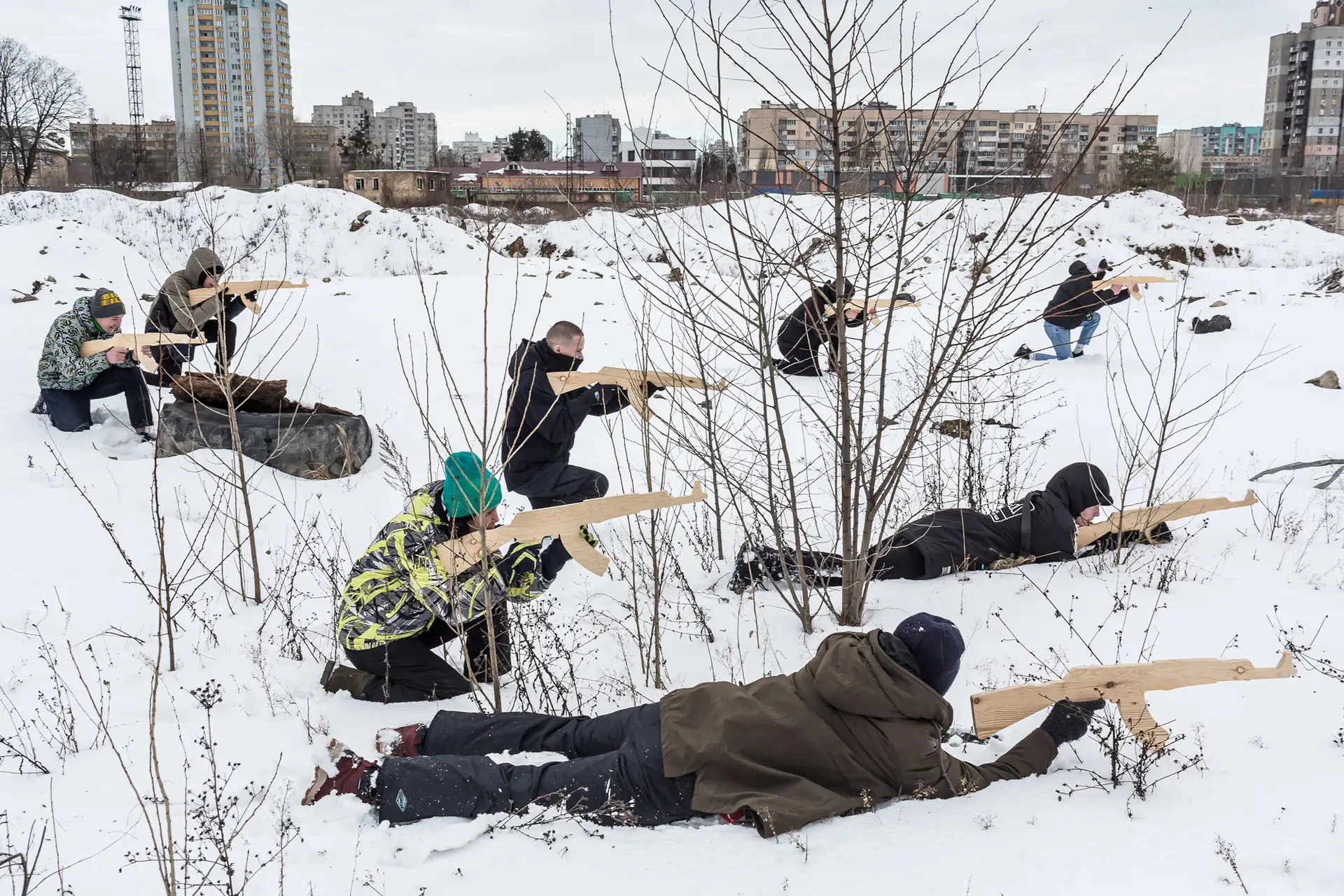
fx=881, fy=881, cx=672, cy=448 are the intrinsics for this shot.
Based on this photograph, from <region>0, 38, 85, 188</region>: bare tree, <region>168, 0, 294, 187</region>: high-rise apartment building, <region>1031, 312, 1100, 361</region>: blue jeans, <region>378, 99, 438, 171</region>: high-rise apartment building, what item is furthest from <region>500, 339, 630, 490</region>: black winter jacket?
<region>378, 99, 438, 171</region>: high-rise apartment building

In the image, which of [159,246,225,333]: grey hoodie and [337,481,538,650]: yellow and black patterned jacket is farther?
[159,246,225,333]: grey hoodie

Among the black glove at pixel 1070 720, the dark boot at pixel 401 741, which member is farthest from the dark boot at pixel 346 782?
the black glove at pixel 1070 720

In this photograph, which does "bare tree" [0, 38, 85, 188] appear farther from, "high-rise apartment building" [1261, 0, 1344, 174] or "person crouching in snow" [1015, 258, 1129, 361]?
"high-rise apartment building" [1261, 0, 1344, 174]

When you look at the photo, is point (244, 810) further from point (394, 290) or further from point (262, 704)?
point (394, 290)

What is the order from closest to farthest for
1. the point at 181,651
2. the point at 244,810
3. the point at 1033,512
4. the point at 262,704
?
the point at 244,810
the point at 262,704
the point at 181,651
the point at 1033,512

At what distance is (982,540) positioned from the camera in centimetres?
434

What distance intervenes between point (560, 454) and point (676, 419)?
54.4 inches

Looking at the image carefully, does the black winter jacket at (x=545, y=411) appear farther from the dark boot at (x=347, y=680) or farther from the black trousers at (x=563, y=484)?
the dark boot at (x=347, y=680)

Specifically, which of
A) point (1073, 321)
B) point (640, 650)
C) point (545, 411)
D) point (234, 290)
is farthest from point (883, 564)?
point (1073, 321)

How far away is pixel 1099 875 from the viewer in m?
2.21

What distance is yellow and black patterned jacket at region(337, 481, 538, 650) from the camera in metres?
3.20

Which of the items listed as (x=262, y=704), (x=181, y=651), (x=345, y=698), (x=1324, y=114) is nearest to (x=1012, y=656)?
(x=345, y=698)

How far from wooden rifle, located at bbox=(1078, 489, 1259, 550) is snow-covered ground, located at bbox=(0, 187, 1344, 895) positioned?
170 millimetres

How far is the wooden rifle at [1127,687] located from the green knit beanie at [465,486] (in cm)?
173
